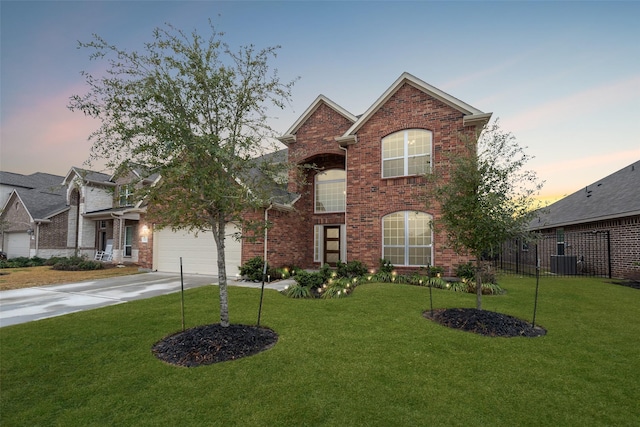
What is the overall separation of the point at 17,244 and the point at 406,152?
32.0m

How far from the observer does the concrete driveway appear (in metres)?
7.41

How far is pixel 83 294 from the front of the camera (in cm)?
959

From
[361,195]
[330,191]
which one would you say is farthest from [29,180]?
[361,195]

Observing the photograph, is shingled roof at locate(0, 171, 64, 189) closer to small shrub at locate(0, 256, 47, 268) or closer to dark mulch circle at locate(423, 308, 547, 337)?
small shrub at locate(0, 256, 47, 268)

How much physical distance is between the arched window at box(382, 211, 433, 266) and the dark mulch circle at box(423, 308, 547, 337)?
5.55 metres

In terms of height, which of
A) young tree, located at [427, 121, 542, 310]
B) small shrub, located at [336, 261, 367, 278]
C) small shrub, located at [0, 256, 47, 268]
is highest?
young tree, located at [427, 121, 542, 310]

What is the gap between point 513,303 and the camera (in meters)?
8.06

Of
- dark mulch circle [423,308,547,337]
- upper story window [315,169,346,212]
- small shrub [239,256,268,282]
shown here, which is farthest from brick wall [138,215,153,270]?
dark mulch circle [423,308,547,337]

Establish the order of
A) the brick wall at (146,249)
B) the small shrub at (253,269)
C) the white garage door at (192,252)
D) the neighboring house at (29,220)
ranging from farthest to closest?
the neighboring house at (29,220), the brick wall at (146,249), the white garage door at (192,252), the small shrub at (253,269)

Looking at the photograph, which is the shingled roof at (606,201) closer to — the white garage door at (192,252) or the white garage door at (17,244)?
the white garage door at (192,252)

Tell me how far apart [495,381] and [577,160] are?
69.5ft

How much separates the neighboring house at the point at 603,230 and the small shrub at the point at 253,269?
439 inches

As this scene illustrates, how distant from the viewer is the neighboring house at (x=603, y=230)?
1280cm

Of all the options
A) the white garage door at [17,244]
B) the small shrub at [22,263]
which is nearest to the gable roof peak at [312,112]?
the small shrub at [22,263]
